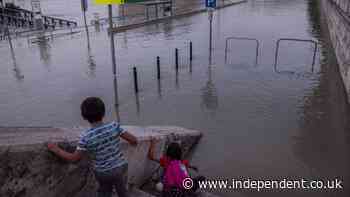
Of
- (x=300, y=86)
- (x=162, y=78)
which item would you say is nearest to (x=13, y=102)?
(x=162, y=78)

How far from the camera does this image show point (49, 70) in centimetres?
1346

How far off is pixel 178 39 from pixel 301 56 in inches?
300

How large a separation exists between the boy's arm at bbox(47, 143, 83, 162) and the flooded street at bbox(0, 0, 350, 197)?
3.34 metres

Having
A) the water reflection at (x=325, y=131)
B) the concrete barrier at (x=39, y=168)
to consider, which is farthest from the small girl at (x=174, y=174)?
the water reflection at (x=325, y=131)

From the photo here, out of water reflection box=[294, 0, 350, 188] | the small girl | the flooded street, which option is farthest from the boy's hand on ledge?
water reflection box=[294, 0, 350, 188]

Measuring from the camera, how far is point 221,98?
980 cm

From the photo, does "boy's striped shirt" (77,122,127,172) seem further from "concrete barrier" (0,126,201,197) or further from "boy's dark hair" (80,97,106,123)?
"concrete barrier" (0,126,201,197)

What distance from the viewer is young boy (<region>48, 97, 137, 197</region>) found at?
2844mm

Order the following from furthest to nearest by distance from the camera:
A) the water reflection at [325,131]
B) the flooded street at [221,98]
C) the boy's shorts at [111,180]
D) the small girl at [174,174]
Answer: the flooded street at [221,98], the water reflection at [325,131], the small girl at [174,174], the boy's shorts at [111,180]

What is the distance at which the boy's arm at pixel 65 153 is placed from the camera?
291 centimetres

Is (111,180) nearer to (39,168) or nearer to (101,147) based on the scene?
(101,147)

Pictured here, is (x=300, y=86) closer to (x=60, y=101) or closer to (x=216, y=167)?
(x=216, y=167)

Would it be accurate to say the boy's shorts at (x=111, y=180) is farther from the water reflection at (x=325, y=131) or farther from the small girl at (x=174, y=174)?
the water reflection at (x=325, y=131)

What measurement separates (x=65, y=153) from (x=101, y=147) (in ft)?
1.14
